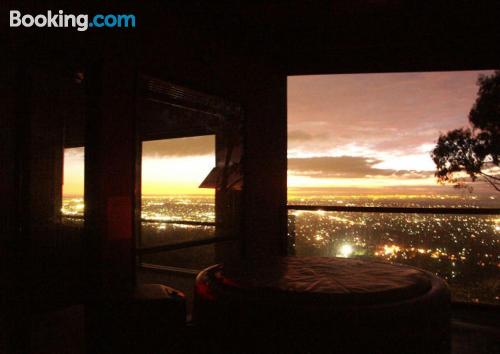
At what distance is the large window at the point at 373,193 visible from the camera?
3.38 metres

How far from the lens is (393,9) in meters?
3.11

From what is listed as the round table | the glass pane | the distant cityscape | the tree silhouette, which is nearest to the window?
the distant cityscape

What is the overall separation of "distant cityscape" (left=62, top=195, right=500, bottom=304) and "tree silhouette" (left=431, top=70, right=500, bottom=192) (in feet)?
23.4

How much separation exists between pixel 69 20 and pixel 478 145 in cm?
1273

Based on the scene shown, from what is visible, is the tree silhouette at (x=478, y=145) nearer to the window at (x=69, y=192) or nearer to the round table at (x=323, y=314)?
the window at (x=69, y=192)

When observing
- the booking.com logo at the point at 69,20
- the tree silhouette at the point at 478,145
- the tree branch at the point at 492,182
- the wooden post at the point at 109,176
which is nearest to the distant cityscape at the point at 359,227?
the wooden post at the point at 109,176

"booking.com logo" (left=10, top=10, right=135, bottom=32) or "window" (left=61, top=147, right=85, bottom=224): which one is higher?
"booking.com logo" (left=10, top=10, right=135, bottom=32)

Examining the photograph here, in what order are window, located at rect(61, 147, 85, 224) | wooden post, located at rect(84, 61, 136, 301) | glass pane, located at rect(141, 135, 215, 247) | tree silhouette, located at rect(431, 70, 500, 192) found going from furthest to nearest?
tree silhouette, located at rect(431, 70, 500, 192) → window, located at rect(61, 147, 85, 224) → glass pane, located at rect(141, 135, 215, 247) → wooden post, located at rect(84, 61, 136, 301)

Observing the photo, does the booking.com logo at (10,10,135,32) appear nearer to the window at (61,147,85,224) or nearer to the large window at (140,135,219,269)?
the large window at (140,135,219,269)

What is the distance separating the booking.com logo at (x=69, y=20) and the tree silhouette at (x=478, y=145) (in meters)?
10.9

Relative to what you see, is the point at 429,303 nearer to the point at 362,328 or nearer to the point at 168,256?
the point at 362,328

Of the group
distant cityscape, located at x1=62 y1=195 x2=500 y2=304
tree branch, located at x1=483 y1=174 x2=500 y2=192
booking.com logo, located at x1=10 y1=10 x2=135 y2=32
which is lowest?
distant cityscape, located at x1=62 y1=195 x2=500 y2=304

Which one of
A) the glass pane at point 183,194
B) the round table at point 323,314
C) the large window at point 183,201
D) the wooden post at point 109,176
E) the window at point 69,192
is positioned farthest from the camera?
the window at point 69,192

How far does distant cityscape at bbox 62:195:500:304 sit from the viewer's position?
321 centimetres
